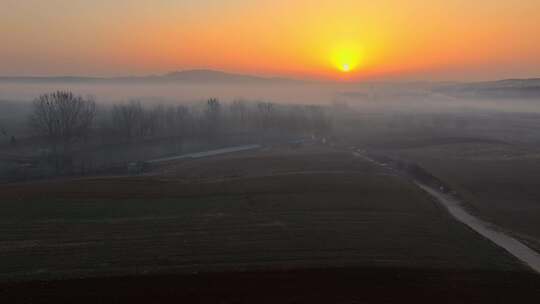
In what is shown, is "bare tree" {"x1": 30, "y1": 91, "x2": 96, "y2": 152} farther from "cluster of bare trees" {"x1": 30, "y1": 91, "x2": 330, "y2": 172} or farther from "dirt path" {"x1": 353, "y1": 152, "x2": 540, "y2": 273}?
"dirt path" {"x1": 353, "y1": 152, "x2": 540, "y2": 273}

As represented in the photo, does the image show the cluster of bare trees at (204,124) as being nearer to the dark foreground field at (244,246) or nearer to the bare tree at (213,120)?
the bare tree at (213,120)

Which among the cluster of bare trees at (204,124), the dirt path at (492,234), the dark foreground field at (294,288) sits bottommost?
the dirt path at (492,234)

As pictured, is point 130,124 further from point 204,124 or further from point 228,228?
point 228,228

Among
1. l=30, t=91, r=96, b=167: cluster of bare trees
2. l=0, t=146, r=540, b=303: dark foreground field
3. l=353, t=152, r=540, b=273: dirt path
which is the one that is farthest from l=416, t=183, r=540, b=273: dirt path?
l=30, t=91, r=96, b=167: cluster of bare trees

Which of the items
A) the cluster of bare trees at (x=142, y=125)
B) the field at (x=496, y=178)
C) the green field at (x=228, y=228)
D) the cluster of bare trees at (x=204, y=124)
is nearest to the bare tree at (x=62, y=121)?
the cluster of bare trees at (x=142, y=125)

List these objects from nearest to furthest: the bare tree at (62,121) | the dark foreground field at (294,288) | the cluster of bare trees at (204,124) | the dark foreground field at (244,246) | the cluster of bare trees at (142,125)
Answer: the dark foreground field at (294,288) → the dark foreground field at (244,246) → the bare tree at (62,121) → the cluster of bare trees at (142,125) → the cluster of bare trees at (204,124)

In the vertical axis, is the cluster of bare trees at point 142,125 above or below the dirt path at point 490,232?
above

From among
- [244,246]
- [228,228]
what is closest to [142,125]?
[228,228]

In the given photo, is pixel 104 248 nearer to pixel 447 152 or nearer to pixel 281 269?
pixel 281 269

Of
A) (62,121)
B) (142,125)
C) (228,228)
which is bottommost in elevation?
(228,228)
